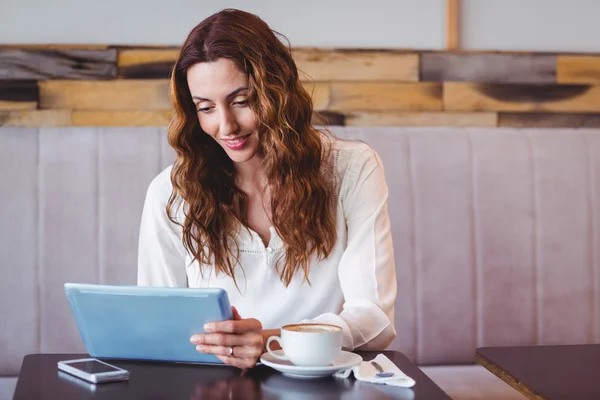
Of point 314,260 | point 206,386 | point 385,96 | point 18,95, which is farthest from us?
point 385,96

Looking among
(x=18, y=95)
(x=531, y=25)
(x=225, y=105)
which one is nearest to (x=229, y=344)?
(x=225, y=105)

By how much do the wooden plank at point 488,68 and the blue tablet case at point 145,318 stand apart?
1357 mm

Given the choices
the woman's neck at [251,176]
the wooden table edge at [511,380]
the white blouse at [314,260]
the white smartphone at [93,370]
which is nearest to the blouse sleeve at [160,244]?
the white blouse at [314,260]

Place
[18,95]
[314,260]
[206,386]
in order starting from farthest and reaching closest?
[18,95] < [314,260] < [206,386]

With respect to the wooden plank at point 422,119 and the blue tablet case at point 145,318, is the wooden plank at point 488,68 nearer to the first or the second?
the wooden plank at point 422,119

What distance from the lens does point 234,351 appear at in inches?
39.6

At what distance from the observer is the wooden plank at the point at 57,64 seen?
2033 mm

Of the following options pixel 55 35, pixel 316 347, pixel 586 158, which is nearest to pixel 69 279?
pixel 55 35

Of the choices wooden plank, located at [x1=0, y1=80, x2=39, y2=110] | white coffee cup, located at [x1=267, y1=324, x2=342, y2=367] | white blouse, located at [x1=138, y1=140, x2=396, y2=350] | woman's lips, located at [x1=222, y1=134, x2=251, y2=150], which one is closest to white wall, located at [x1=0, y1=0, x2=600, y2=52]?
wooden plank, located at [x1=0, y1=80, x2=39, y2=110]

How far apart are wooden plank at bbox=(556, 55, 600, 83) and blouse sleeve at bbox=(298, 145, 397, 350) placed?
98 centimetres

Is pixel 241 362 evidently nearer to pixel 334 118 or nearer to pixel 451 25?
pixel 334 118

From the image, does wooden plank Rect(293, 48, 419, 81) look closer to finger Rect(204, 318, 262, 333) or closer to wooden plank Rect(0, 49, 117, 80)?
wooden plank Rect(0, 49, 117, 80)

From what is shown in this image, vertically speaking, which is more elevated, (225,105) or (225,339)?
(225,105)

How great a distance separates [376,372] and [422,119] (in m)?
1.32
